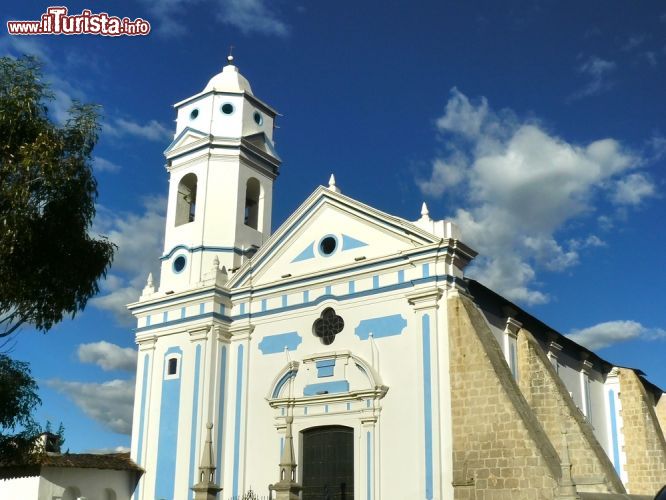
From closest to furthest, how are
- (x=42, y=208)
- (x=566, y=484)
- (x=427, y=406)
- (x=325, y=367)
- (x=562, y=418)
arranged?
(x=42, y=208) → (x=566, y=484) → (x=427, y=406) → (x=562, y=418) → (x=325, y=367)

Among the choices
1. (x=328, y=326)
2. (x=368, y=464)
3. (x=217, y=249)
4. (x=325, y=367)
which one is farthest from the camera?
(x=217, y=249)

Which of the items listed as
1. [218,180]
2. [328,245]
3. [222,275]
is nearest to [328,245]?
[328,245]

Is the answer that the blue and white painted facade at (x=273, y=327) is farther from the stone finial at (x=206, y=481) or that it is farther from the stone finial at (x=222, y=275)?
the stone finial at (x=206, y=481)

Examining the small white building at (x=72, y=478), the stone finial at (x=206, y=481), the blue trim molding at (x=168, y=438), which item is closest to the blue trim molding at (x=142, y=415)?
the small white building at (x=72, y=478)

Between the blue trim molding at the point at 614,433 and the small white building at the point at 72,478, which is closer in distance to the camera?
the small white building at the point at 72,478

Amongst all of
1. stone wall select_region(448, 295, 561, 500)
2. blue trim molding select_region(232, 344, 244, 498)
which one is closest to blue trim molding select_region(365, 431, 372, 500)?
stone wall select_region(448, 295, 561, 500)

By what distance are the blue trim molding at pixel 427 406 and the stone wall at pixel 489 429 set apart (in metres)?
0.55

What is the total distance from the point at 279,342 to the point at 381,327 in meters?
3.27

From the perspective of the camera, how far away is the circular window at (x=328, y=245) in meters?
20.9

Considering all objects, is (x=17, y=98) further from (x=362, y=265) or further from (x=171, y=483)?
(x=171, y=483)

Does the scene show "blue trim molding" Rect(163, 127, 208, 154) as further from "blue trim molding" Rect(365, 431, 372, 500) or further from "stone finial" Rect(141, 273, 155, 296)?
"blue trim molding" Rect(365, 431, 372, 500)

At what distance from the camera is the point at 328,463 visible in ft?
63.1

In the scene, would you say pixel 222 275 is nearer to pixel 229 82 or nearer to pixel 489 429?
pixel 229 82

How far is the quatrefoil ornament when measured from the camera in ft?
65.8
